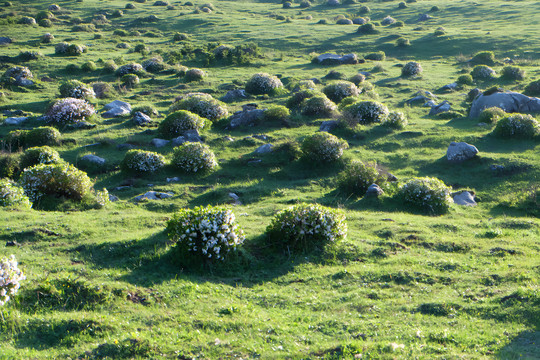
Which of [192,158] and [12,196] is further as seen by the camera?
[192,158]

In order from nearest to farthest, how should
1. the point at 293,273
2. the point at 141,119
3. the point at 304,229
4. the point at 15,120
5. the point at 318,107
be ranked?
the point at 293,273 < the point at 304,229 < the point at 15,120 < the point at 141,119 < the point at 318,107

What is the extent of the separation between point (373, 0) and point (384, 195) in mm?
77610

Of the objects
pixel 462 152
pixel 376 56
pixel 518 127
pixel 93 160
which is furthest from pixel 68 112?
pixel 376 56

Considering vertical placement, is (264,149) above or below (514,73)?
below

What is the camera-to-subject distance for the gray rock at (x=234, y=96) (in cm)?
3178

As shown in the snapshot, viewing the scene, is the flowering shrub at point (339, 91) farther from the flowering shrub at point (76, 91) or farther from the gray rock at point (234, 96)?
the flowering shrub at point (76, 91)

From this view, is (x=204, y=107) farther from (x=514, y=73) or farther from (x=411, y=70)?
(x=514, y=73)

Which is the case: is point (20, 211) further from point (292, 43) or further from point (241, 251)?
point (292, 43)

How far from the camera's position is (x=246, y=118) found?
26500mm

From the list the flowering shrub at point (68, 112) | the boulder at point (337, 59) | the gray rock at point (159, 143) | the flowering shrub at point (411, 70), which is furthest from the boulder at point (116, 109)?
the flowering shrub at point (411, 70)

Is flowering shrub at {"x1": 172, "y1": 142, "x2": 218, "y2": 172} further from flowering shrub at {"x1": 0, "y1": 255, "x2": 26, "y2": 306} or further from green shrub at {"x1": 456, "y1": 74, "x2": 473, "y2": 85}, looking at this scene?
green shrub at {"x1": 456, "y1": 74, "x2": 473, "y2": 85}

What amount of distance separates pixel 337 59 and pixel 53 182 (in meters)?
33.0

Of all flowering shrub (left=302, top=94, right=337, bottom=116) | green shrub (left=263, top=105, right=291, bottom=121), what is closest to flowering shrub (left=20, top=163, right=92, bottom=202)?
green shrub (left=263, top=105, right=291, bottom=121)

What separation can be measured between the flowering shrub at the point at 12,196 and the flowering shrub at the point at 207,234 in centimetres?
670
